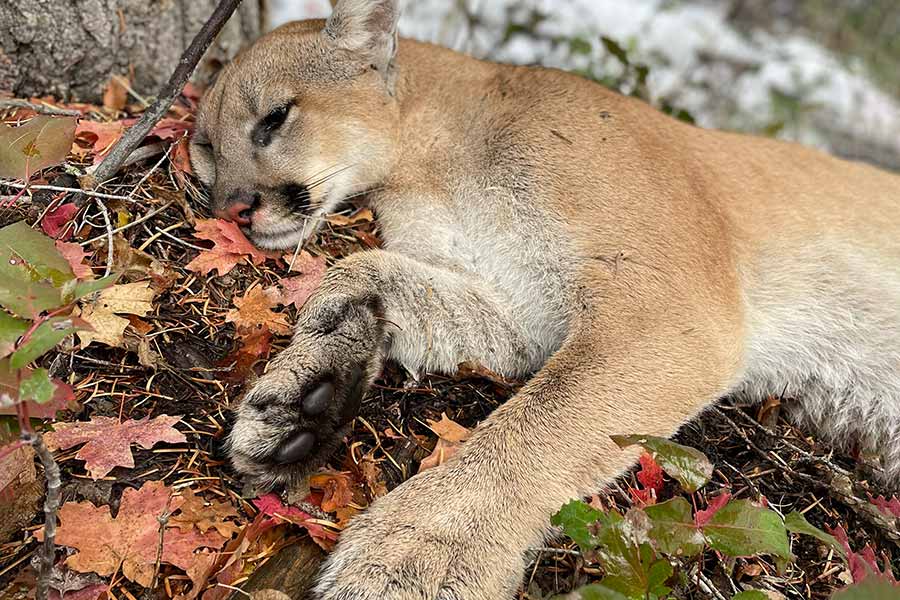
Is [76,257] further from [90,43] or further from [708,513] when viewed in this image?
[708,513]

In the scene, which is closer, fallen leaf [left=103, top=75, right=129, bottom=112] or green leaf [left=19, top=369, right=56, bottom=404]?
green leaf [left=19, top=369, right=56, bottom=404]

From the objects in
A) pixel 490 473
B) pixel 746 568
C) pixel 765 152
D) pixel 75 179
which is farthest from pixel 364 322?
pixel 765 152

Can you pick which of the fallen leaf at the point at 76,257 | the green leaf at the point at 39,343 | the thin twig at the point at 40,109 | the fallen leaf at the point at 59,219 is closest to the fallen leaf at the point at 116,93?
the thin twig at the point at 40,109

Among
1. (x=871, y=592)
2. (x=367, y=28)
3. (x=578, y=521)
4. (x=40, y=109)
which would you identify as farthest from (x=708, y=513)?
(x=40, y=109)

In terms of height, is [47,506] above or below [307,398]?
above

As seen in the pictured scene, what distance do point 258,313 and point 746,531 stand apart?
5.54 ft

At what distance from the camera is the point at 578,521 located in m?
2.03

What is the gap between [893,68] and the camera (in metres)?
7.52

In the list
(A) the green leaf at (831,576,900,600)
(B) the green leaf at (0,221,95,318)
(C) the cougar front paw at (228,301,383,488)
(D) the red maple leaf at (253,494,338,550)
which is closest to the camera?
(A) the green leaf at (831,576,900,600)

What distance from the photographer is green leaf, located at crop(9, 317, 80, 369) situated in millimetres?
1721

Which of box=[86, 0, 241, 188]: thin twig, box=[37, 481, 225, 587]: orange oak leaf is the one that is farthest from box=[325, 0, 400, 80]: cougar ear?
box=[37, 481, 225, 587]: orange oak leaf

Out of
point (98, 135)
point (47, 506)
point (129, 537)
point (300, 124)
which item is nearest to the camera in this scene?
point (47, 506)

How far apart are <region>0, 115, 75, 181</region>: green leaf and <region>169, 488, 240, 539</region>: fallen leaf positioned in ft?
3.73

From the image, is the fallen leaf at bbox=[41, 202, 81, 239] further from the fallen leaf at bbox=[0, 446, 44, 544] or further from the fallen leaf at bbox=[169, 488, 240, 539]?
the fallen leaf at bbox=[169, 488, 240, 539]
